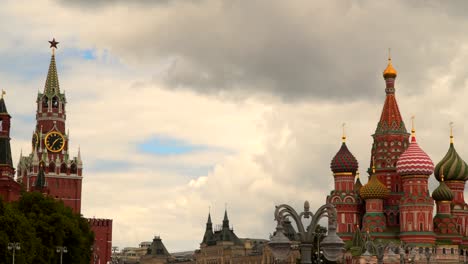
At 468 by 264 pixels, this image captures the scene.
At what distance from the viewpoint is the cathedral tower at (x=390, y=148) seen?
6677 inches

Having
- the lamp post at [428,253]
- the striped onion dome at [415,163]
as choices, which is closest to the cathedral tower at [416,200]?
the striped onion dome at [415,163]

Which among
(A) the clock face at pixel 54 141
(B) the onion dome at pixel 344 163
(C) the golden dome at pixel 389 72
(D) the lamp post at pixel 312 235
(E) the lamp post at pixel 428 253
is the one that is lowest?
(D) the lamp post at pixel 312 235

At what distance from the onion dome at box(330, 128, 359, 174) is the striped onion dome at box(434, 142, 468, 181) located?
612 inches

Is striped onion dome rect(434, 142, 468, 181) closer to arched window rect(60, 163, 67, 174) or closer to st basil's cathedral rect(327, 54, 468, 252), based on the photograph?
st basil's cathedral rect(327, 54, 468, 252)

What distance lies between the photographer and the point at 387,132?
172000 millimetres

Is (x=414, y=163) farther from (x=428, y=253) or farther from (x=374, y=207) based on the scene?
(x=428, y=253)

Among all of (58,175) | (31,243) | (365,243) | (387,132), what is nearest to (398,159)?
(387,132)

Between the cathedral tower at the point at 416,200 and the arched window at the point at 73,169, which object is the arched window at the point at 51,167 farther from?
the cathedral tower at the point at 416,200

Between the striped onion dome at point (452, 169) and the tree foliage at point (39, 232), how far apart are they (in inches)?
3024

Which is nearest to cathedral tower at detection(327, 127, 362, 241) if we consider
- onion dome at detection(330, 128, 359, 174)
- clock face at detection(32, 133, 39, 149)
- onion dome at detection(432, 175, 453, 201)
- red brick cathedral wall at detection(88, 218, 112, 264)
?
onion dome at detection(330, 128, 359, 174)

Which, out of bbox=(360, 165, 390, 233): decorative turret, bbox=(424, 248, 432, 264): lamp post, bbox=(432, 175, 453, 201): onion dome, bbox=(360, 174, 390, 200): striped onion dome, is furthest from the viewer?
bbox=(432, 175, 453, 201): onion dome

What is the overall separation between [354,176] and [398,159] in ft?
33.0

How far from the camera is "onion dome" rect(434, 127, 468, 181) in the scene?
567ft

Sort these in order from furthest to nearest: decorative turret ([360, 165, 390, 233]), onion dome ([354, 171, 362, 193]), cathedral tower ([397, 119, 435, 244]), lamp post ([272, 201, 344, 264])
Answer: onion dome ([354, 171, 362, 193]), decorative turret ([360, 165, 390, 233]), cathedral tower ([397, 119, 435, 244]), lamp post ([272, 201, 344, 264])
